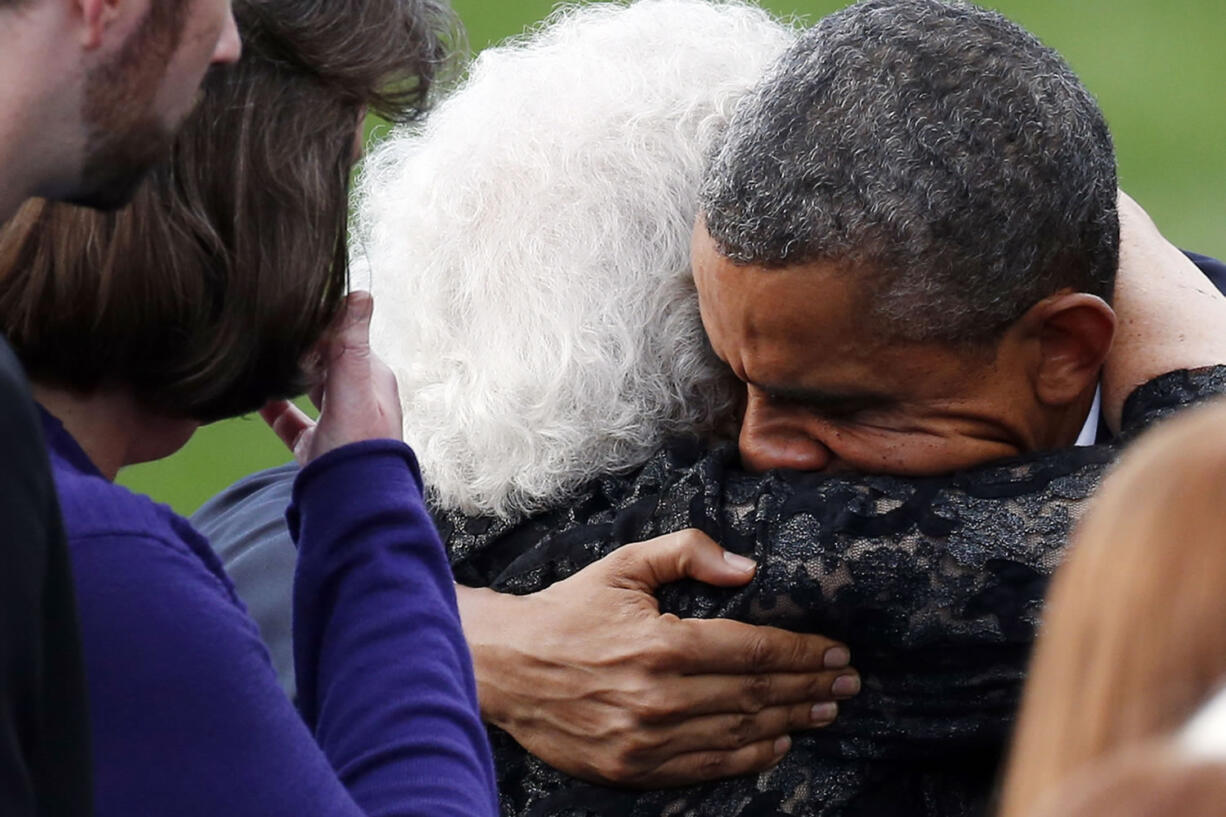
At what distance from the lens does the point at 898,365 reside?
84.8 inches

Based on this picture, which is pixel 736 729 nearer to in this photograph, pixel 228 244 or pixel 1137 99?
pixel 228 244

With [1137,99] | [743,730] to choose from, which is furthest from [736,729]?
[1137,99]

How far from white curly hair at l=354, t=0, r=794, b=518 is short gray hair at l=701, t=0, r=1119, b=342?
24 centimetres

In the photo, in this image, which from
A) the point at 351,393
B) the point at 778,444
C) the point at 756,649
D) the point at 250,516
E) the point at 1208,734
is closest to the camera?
the point at 1208,734

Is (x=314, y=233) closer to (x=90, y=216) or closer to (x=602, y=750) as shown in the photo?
(x=90, y=216)

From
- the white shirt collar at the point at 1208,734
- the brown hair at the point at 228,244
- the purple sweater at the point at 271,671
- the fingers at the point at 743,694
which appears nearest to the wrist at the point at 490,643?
the fingers at the point at 743,694

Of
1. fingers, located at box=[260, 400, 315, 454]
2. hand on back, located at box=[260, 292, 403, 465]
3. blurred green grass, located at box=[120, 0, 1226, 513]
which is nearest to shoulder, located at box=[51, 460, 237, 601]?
hand on back, located at box=[260, 292, 403, 465]

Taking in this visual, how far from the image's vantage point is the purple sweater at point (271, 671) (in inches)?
57.2

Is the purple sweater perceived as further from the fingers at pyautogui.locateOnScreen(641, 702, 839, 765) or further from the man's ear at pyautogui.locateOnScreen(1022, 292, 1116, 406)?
the man's ear at pyautogui.locateOnScreen(1022, 292, 1116, 406)

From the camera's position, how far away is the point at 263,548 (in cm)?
259

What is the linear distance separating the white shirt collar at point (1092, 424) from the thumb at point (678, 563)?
55 centimetres

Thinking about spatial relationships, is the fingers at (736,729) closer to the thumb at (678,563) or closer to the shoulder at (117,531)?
the thumb at (678,563)

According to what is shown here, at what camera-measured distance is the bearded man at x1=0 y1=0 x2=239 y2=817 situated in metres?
1.19

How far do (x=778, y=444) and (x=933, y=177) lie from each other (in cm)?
42
